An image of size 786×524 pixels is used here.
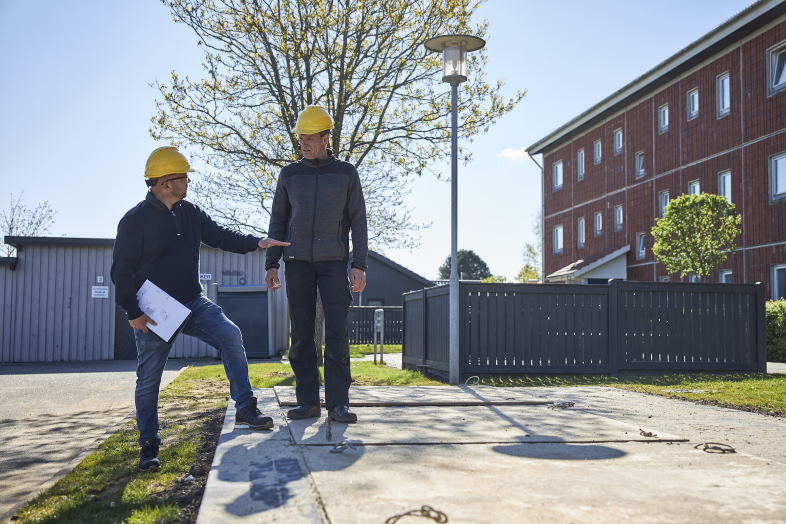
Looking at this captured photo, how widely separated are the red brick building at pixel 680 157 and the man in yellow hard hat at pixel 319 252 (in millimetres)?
19239

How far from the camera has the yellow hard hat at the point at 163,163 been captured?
4.52 metres

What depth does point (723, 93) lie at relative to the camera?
2472 cm

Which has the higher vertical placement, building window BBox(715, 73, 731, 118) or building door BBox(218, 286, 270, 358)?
building window BBox(715, 73, 731, 118)

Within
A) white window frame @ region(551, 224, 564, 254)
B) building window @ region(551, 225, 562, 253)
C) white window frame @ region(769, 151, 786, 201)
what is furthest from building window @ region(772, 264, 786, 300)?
building window @ region(551, 225, 562, 253)

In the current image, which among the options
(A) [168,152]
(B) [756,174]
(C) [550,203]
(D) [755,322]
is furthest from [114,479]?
(C) [550,203]

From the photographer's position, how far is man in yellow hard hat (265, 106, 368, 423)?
17.1ft

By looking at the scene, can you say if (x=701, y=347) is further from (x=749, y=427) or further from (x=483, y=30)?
(x=483, y=30)

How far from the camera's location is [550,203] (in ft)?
128

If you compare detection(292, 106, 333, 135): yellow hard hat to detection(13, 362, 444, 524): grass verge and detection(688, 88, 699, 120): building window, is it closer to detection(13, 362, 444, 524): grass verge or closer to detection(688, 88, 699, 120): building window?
detection(13, 362, 444, 524): grass verge

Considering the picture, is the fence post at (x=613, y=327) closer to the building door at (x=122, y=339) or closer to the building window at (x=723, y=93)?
the building door at (x=122, y=339)

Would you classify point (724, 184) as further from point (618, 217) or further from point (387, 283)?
point (387, 283)

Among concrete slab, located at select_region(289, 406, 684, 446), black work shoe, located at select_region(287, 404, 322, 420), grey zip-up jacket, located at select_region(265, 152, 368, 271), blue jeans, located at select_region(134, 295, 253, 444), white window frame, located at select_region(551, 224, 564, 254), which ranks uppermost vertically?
white window frame, located at select_region(551, 224, 564, 254)

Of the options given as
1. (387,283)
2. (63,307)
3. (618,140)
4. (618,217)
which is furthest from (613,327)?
(387,283)

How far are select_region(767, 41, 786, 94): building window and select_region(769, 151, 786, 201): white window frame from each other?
1831mm
